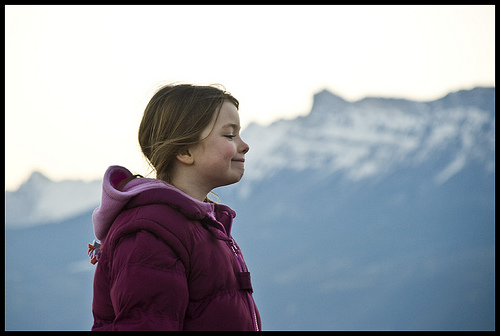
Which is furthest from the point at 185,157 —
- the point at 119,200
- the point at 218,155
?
the point at 119,200

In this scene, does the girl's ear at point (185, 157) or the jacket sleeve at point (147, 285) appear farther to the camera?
the girl's ear at point (185, 157)

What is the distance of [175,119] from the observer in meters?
1.20

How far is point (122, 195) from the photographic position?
1.09 m

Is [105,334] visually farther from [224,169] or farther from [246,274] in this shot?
[224,169]

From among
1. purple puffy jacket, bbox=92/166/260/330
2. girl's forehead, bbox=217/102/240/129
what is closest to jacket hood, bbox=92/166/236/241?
purple puffy jacket, bbox=92/166/260/330

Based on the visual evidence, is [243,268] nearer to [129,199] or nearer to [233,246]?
[233,246]

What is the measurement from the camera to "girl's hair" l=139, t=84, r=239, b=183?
1.19 metres

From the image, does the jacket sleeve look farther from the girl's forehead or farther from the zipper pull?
the girl's forehead

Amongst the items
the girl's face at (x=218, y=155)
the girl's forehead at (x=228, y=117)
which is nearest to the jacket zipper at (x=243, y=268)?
the girl's face at (x=218, y=155)

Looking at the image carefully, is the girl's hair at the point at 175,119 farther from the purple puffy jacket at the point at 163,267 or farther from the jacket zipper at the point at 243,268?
the jacket zipper at the point at 243,268

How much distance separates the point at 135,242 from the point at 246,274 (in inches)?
9.7

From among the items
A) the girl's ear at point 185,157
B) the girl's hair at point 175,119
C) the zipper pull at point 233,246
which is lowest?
the zipper pull at point 233,246

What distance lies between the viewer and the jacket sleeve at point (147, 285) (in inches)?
→ 37.9

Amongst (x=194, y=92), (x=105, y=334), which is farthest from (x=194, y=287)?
(x=194, y=92)
